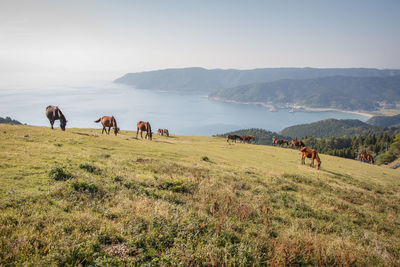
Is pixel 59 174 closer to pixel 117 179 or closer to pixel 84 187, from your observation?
pixel 84 187

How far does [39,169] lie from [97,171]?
2.17 meters

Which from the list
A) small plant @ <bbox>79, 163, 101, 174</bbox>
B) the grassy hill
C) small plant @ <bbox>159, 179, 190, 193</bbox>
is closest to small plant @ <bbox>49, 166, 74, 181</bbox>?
the grassy hill

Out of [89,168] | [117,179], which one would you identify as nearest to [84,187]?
[117,179]

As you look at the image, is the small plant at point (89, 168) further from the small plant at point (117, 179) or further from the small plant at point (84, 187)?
the small plant at point (84, 187)

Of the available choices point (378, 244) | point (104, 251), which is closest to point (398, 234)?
point (378, 244)

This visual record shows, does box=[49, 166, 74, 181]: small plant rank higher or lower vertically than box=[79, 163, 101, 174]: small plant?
higher

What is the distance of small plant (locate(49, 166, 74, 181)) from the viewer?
746 cm

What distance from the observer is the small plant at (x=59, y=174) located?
7.46 meters

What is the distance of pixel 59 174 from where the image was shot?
25.1 ft

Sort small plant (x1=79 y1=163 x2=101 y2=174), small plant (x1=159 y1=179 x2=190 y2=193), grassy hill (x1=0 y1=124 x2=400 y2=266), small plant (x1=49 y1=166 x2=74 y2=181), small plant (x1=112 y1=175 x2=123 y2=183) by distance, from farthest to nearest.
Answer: small plant (x1=79 y1=163 x2=101 y2=174) → small plant (x1=159 y1=179 x2=190 y2=193) → small plant (x1=112 y1=175 x2=123 y2=183) → small plant (x1=49 y1=166 x2=74 y2=181) → grassy hill (x1=0 y1=124 x2=400 y2=266)

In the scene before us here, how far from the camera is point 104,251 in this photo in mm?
4191

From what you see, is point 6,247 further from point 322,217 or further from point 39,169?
point 322,217

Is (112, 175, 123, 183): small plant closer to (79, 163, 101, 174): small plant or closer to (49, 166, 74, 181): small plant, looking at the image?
(79, 163, 101, 174): small plant

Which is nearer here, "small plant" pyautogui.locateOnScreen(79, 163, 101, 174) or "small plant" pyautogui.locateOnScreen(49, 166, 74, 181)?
"small plant" pyautogui.locateOnScreen(49, 166, 74, 181)
